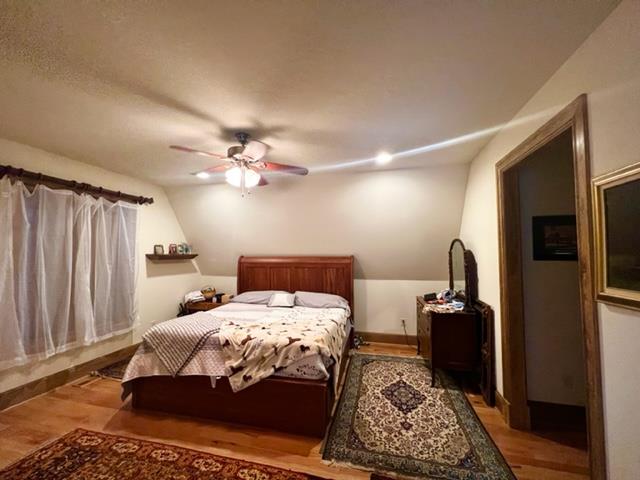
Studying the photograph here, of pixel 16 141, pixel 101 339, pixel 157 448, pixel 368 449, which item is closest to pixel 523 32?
pixel 368 449

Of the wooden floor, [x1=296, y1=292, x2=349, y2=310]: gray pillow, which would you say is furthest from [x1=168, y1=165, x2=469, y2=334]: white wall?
the wooden floor

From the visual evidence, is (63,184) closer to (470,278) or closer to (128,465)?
(128,465)

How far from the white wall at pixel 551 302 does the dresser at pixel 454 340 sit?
473 mm

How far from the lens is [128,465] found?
5.57 ft

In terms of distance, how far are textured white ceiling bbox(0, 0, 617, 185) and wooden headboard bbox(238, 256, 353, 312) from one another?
2.01m

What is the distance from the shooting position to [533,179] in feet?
6.91

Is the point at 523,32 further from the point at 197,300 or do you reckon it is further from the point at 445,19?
the point at 197,300

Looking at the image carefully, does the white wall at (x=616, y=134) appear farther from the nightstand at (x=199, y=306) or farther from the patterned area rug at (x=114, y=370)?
the nightstand at (x=199, y=306)

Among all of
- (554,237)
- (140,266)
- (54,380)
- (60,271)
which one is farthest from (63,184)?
(554,237)

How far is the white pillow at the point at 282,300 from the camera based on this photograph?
11.6ft

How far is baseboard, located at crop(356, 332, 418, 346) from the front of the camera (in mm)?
3801

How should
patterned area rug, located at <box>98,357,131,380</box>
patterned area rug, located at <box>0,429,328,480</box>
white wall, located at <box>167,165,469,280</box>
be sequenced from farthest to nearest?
white wall, located at <box>167,165,469,280</box> → patterned area rug, located at <box>98,357,131,380</box> → patterned area rug, located at <box>0,429,328,480</box>

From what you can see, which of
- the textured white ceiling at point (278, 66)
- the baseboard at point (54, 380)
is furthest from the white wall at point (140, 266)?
the textured white ceiling at point (278, 66)

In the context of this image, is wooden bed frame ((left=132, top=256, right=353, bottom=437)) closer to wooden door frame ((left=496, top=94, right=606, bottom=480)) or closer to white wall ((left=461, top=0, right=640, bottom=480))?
wooden door frame ((left=496, top=94, right=606, bottom=480))
